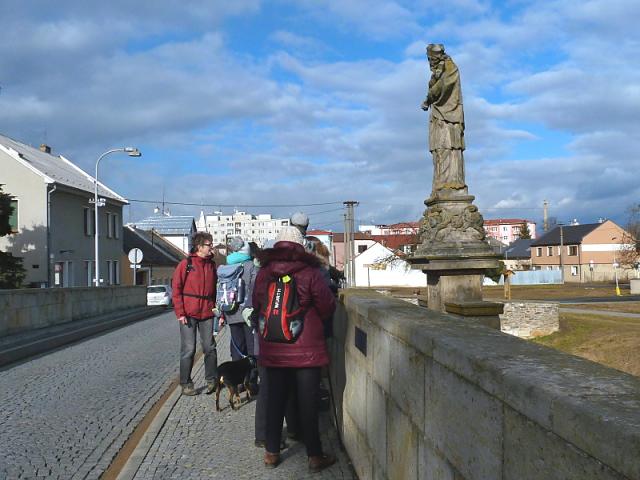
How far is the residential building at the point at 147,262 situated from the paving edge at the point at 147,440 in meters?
43.1

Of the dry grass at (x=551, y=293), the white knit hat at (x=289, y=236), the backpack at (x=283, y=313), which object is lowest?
the dry grass at (x=551, y=293)

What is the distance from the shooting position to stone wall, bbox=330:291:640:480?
158cm

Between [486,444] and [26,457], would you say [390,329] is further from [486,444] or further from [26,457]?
[26,457]

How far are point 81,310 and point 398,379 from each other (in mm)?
17932

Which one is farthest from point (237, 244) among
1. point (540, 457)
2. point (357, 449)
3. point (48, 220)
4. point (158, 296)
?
point (48, 220)

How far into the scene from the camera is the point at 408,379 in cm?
336

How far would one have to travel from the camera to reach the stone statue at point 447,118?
36.6ft

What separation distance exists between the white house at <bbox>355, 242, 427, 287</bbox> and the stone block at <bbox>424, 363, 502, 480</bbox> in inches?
3267

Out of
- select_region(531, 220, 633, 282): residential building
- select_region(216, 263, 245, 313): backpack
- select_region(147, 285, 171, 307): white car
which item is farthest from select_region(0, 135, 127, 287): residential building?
select_region(531, 220, 633, 282): residential building

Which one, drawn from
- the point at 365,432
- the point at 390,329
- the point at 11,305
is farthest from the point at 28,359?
the point at 390,329

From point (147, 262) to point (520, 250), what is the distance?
3050 inches

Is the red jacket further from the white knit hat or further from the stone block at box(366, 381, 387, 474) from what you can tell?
the stone block at box(366, 381, 387, 474)

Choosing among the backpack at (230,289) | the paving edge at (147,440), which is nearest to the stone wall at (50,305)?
the paving edge at (147,440)

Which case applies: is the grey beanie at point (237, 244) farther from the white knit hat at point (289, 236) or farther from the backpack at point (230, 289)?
the white knit hat at point (289, 236)
